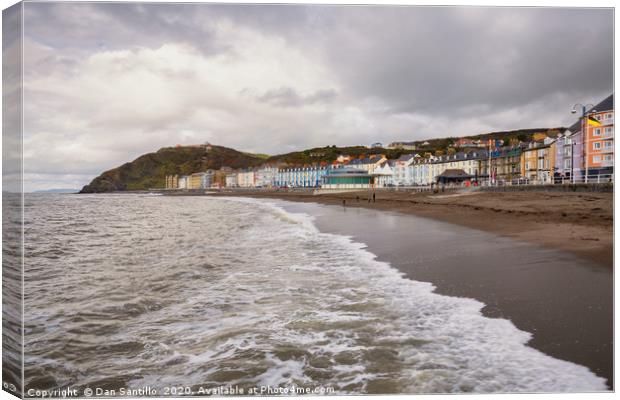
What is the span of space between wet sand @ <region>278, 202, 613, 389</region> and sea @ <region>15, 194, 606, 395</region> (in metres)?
0.19

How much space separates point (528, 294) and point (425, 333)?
5.51ft

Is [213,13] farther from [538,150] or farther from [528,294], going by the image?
[538,150]

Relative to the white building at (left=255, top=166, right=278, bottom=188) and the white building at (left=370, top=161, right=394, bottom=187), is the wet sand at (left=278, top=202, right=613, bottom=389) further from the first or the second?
the white building at (left=255, top=166, right=278, bottom=188)

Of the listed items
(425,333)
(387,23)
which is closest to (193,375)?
(425,333)

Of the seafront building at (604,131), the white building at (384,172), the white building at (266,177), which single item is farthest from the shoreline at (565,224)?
the white building at (266,177)

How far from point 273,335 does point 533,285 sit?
334 cm

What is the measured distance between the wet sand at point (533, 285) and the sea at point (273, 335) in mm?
194

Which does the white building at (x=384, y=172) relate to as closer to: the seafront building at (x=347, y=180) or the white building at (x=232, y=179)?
the seafront building at (x=347, y=180)

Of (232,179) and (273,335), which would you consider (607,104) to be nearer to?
(273,335)

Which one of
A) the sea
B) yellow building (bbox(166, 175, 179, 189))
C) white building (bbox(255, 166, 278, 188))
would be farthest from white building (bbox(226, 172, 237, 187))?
the sea

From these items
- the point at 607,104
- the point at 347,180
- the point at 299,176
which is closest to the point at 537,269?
the point at 607,104

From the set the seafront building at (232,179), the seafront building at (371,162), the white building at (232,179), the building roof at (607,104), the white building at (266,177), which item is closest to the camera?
the building roof at (607,104)

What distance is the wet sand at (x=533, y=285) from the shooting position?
3088 millimetres

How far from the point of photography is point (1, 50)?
3111 mm
